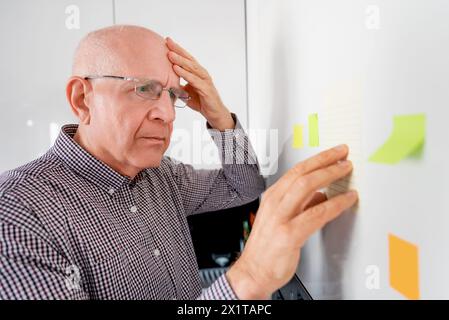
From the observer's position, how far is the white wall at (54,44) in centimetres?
131

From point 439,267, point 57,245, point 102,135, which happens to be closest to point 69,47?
point 102,135

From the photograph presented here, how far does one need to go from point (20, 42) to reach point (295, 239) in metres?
1.33

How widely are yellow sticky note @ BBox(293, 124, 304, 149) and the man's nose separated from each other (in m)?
0.30

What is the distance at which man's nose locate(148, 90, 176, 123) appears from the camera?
2.49 ft

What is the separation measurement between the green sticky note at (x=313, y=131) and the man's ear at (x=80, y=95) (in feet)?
1.56

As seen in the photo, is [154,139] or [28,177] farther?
[154,139]

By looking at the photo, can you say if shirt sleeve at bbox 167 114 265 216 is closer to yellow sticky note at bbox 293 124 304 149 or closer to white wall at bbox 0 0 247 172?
yellow sticky note at bbox 293 124 304 149

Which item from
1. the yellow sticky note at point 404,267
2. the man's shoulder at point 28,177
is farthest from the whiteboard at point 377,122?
the man's shoulder at point 28,177

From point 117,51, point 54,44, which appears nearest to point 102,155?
point 117,51

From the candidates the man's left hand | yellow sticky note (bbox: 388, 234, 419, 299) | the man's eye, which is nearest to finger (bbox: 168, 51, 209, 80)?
the man's left hand

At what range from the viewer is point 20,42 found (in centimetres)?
131

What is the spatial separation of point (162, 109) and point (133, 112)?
64 millimetres

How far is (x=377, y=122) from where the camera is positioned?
471 millimetres

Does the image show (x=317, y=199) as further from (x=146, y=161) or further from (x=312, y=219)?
(x=146, y=161)
